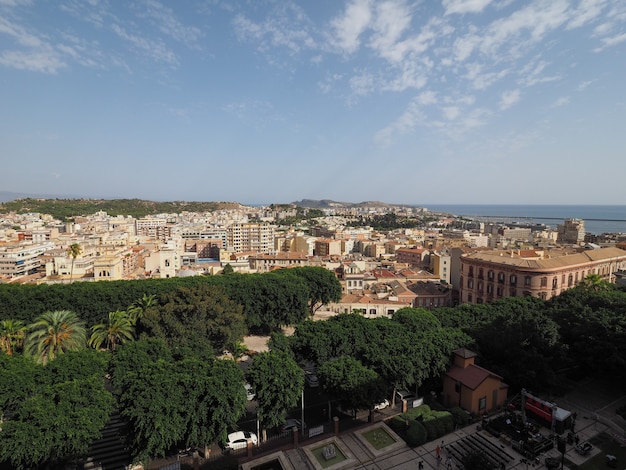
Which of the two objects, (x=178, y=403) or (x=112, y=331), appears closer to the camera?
(x=178, y=403)

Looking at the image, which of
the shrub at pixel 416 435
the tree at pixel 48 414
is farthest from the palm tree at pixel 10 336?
the shrub at pixel 416 435

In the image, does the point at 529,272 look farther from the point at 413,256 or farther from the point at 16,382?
the point at 16,382

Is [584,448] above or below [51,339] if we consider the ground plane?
below

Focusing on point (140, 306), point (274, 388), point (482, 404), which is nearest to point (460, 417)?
point (482, 404)

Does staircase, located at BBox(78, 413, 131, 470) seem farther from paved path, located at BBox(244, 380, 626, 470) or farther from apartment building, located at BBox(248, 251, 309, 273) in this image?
apartment building, located at BBox(248, 251, 309, 273)

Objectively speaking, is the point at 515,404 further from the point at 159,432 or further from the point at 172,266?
Answer: the point at 172,266
